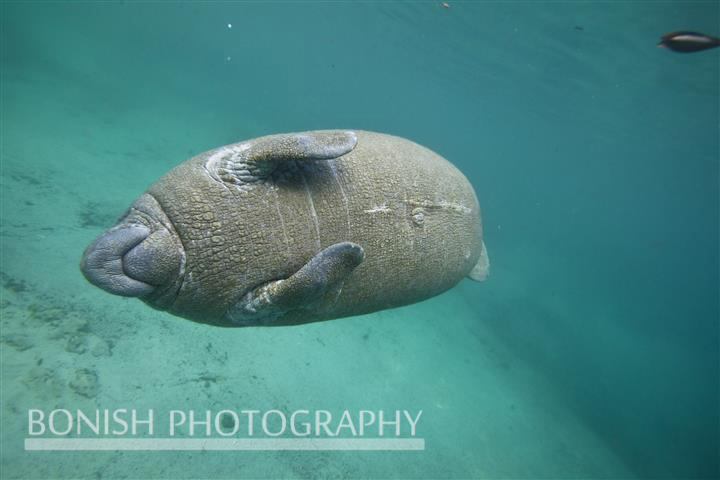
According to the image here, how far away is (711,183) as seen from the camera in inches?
1954

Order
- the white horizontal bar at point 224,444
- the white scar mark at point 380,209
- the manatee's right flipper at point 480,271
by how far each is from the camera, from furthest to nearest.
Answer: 1. the white horizontal bar at point 224,444
2. the manatee's right flipper at point 480,271
3. the white scar mark at point 380,209

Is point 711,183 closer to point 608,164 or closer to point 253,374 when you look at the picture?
point 608,164

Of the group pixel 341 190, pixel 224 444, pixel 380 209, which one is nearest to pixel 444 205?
pixel 380 209

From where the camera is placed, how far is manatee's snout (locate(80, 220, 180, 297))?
177cm

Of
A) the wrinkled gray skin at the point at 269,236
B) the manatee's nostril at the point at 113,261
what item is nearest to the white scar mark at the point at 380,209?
the wrinkled gray skin at the point at 269,236

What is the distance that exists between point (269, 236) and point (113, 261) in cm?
77

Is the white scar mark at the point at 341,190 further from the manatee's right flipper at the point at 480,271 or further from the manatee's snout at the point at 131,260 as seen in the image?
the manatee's right flipper at the point at 480,271

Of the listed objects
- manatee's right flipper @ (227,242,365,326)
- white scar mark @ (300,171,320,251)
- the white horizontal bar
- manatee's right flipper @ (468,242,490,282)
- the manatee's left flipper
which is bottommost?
the white horizontal bar

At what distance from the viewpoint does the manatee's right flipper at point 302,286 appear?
1820 mm

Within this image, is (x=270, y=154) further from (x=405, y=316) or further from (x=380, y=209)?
(x=405, y=316)

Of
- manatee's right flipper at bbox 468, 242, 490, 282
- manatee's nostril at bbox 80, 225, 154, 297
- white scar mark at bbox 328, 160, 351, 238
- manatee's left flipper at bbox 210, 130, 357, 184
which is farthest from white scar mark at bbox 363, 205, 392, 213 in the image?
manatee's right flipper at bbox 468, 242, 490, 282

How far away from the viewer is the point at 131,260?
1.82 meters

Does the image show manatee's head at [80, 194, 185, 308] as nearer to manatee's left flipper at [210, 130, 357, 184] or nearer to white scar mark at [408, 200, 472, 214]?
manatee's left flipper at [210, 130, 357, 184]

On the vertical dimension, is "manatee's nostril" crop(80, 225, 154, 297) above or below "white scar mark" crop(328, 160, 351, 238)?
below
